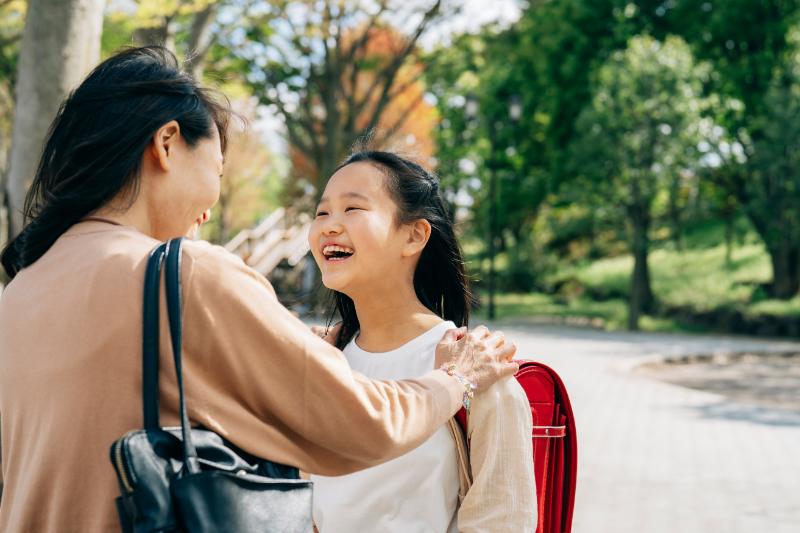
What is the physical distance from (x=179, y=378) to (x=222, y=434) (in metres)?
0.13

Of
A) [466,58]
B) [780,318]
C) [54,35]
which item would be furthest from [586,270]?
[54,35]

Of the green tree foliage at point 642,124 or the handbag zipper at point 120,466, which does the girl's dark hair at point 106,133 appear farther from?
the green tree foliage at point 642,124

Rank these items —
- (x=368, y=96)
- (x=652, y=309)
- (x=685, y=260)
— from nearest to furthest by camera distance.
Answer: (x=368, y=96), (x=652, y=309), (x=685, y=260)

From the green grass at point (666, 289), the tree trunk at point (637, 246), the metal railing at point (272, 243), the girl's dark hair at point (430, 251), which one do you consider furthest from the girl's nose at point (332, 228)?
the tree trunk at point (637, 246)

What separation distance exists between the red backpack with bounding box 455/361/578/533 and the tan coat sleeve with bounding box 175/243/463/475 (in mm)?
741

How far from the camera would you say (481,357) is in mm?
2119

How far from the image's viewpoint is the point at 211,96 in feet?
6.16

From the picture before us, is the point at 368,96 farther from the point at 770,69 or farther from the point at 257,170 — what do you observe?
the point at 257,170

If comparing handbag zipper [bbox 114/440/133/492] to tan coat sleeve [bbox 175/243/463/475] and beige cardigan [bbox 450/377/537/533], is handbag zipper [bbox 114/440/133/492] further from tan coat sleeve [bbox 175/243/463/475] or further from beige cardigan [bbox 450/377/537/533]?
beige cardigan [bbox 450/377/537/533]

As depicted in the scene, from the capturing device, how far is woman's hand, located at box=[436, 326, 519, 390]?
6.87 ft

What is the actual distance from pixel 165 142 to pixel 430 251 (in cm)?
111

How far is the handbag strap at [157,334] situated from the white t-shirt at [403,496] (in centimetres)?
83

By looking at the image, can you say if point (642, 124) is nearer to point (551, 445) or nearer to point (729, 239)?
point (729, 239)

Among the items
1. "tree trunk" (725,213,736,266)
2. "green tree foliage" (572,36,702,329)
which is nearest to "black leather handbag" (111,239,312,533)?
"green tree foliage" (572,36,702,329)
